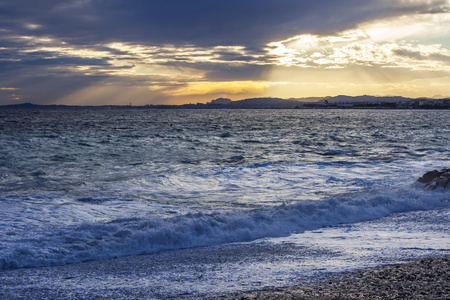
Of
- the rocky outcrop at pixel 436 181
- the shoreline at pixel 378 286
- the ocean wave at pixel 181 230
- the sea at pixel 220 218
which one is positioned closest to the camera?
the shoreline at pixel 378 286

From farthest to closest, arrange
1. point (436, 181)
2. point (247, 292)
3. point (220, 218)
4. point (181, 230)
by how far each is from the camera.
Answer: point (436, 181)
point (220, 218)
point (181, 230)
point (247, 292)

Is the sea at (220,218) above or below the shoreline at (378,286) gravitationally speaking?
below

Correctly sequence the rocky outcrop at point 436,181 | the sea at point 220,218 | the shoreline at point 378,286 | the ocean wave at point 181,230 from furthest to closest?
the rocky outcrop at point 436,181, the ocean wave at point 181,230, the sea at point 220,218, the shoreline at point 378,286

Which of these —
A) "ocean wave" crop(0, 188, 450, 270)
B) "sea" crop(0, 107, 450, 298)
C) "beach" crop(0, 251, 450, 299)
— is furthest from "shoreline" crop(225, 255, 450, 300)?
"ocean wave" crop(0, 188, 450, 270)

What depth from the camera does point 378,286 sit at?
4340mm

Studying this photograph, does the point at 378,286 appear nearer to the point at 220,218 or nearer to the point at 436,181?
the point at 220,218

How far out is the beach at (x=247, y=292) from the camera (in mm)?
4160

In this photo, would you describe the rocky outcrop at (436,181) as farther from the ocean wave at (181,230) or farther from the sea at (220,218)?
the ocean wave at (181,230)

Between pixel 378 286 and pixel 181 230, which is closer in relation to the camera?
pixel 378 286

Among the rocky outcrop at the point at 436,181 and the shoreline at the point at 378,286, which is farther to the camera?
the rocky outcrop at the point at 436,181

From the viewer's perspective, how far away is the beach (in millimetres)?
4160

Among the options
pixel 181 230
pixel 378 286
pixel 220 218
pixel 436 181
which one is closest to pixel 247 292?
pixel 378 286

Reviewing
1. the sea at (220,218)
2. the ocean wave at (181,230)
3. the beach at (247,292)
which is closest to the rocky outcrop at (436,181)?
the sea at (220,218)

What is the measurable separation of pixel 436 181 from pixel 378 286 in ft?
25.8
